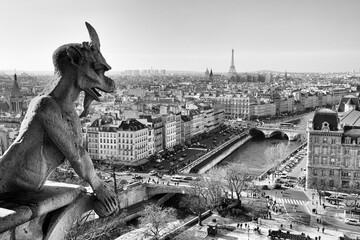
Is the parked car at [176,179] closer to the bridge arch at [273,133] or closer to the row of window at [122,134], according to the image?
the row of window at [122,134]

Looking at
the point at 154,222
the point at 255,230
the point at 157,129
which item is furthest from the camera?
the point at 157,129

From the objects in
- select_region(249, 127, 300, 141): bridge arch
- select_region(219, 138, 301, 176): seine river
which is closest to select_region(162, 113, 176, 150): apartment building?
select_region(219, 138, 301, 176): seine river

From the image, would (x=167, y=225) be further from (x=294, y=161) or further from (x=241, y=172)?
(x=294, y=161)

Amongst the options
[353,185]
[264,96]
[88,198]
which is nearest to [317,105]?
[264,96]

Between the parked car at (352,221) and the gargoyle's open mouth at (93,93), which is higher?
the gargoyle's open mouth at (93,93)

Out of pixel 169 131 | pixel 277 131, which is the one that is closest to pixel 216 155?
pixel 169 131

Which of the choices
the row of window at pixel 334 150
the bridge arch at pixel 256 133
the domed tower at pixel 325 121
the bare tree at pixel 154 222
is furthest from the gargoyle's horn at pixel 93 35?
the bridge arch at pixel 256 133

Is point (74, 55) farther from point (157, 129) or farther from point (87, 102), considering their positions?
point (157, 129)
